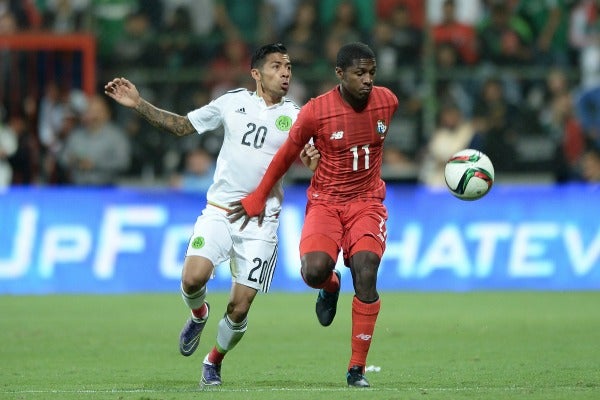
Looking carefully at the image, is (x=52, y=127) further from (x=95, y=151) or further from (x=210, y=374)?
(x=210, y=374)

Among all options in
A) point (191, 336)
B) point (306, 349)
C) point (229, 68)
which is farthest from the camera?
point (229, 68)

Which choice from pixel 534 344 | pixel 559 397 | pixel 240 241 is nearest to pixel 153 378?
pixel 240 241

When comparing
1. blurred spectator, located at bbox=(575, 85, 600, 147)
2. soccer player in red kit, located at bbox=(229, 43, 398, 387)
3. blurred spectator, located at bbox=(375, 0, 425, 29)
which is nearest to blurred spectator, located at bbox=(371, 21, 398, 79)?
blurred spectator, located at bbox=(375, 0, 425, 29)

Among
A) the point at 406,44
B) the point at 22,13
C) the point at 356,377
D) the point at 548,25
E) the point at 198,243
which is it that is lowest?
the point at 356,377

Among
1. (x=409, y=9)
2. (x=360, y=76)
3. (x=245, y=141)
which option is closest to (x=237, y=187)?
(x=245, y=141)

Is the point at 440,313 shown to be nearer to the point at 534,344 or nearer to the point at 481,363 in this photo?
the point at 534,344

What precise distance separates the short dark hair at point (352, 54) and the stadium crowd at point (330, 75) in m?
9.31

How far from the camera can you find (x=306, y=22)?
772 inches

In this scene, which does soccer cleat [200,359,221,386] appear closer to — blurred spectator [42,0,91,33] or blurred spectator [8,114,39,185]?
blurred spectator [8,114,39,185]

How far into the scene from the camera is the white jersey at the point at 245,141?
991 centimetres

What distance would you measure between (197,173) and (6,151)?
2.86 m

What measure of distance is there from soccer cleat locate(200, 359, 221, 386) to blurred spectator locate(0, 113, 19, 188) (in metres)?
10.2

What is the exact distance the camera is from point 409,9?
1995 centimetres

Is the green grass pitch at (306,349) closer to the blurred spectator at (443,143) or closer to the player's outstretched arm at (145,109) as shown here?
the player's outstretched arm at (145,109)
